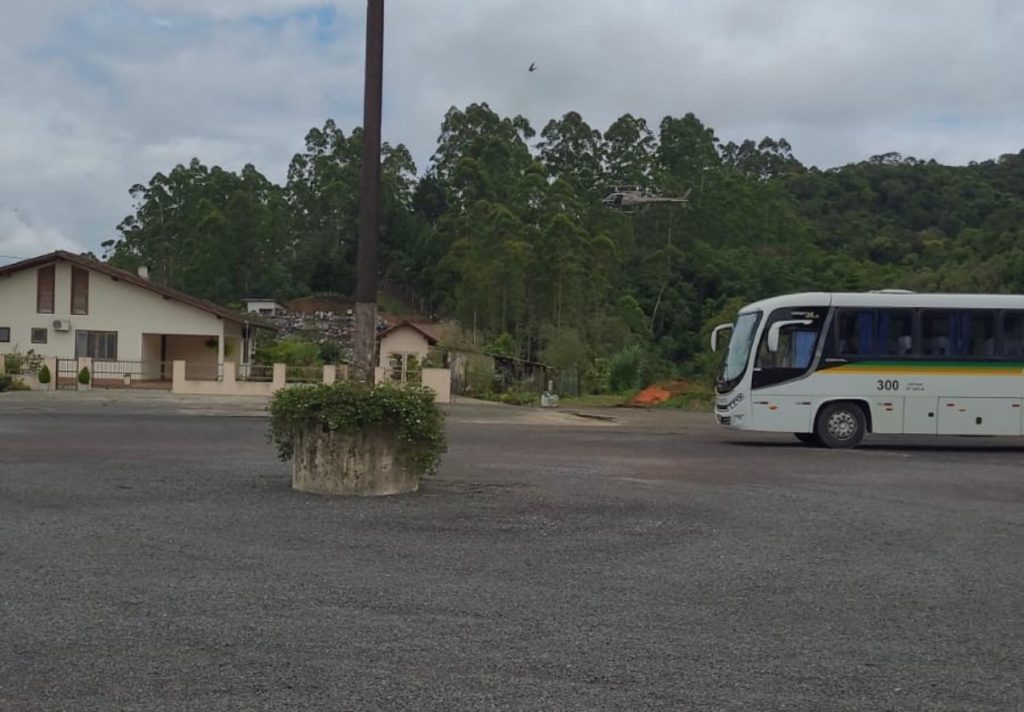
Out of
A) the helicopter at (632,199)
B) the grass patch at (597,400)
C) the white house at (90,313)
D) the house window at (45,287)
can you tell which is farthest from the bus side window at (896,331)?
the helicopter at (632,199)

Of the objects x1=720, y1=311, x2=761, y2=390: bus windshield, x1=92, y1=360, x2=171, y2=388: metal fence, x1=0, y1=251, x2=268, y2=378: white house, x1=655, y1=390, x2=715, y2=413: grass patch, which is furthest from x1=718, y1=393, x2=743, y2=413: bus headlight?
x1=0, y1=251, x2=268, y2=378: white house

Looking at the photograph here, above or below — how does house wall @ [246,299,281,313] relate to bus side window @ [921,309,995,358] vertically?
above

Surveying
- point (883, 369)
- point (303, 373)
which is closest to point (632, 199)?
point (303, 373)

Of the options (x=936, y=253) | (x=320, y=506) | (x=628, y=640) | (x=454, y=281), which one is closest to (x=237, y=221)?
(x=454, y=281)

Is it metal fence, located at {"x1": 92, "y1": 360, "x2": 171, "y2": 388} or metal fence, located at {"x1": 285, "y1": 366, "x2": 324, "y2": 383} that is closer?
metal fence, located at {"x1": 285, "y1": 366, "x2": 324, "y2": 383}

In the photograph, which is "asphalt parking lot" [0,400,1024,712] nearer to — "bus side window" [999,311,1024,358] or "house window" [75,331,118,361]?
"bus side window" [999,311,1024,358]

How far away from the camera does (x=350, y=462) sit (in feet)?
38.6

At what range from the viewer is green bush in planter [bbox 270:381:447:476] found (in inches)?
460

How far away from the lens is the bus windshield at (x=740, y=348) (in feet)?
71.6

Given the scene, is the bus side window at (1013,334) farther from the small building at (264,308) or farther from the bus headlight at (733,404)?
the small building at (264,308)

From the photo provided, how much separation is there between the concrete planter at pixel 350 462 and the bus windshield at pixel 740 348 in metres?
11.4

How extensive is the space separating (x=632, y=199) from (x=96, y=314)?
137 feet

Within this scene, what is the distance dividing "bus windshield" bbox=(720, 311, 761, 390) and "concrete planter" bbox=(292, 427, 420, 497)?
37.4ft

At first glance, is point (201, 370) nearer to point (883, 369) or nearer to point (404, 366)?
point (404, 366)
